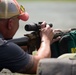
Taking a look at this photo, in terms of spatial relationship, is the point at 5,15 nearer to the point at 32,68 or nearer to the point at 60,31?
the point at 32,68

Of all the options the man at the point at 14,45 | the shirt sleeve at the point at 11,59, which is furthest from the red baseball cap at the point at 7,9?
the shirt sleeve at the point at 11,59

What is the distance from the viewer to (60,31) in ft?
8.50

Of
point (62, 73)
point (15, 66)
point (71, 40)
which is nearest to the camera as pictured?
point (62, 73)

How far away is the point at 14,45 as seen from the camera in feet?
6.71

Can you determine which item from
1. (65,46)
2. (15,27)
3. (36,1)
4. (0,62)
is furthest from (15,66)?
(36,1)

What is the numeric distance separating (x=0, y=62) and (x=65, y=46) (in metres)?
0.62

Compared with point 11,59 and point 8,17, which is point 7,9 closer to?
point 8,17

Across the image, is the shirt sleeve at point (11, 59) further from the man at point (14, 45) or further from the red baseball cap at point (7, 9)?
the red baseball cap at point (7, 9)

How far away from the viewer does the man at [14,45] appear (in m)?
2.02

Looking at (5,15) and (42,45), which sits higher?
(5,15)

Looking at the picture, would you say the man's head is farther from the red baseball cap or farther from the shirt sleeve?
the shirt sleeve

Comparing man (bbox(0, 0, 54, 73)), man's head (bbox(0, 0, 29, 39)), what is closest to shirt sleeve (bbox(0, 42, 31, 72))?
man (bbox(0, 0, 54, 73))

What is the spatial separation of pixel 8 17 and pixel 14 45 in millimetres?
199

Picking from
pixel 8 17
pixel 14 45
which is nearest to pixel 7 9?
pixel 8 17
